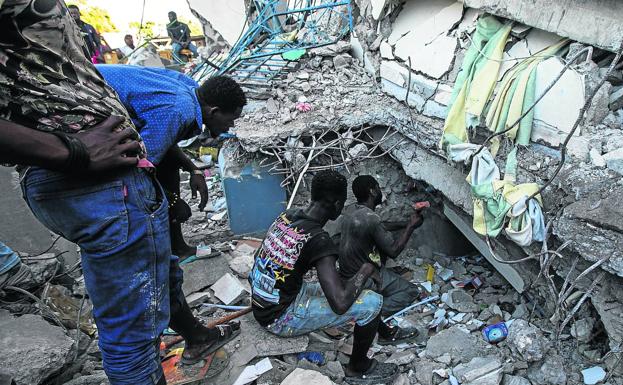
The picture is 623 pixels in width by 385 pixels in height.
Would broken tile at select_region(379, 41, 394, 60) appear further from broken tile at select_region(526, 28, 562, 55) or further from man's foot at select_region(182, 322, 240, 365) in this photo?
man's foot at select_region(182, 322, 240, 365)

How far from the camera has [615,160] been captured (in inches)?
94.5

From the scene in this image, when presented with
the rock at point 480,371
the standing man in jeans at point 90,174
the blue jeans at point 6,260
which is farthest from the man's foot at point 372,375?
the blue jeans at point 6,260

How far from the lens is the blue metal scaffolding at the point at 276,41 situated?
5.16m

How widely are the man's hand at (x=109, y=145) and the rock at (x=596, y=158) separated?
2.50m

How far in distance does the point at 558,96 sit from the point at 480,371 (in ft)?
6.13

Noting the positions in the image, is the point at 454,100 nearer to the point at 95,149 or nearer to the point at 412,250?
the point at 412,250

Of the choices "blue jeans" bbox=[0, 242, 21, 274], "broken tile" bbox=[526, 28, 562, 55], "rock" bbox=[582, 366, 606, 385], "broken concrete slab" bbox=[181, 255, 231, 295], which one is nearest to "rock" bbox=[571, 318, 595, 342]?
"rock" bbox=[582, 366, 606, 385]

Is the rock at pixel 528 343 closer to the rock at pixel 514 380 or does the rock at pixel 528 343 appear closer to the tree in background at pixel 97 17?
the rock at pixel 514 380

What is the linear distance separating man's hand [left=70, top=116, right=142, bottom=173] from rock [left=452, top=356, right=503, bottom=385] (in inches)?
99.8

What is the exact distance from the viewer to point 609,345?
2.46m

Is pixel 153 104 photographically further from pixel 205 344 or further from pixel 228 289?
pixel 228 289

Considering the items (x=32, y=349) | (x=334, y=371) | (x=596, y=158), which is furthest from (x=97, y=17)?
(x=596, y=158)

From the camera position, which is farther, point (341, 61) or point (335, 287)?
point (341, 61)

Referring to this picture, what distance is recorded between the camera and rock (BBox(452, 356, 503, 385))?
2.76 meters
